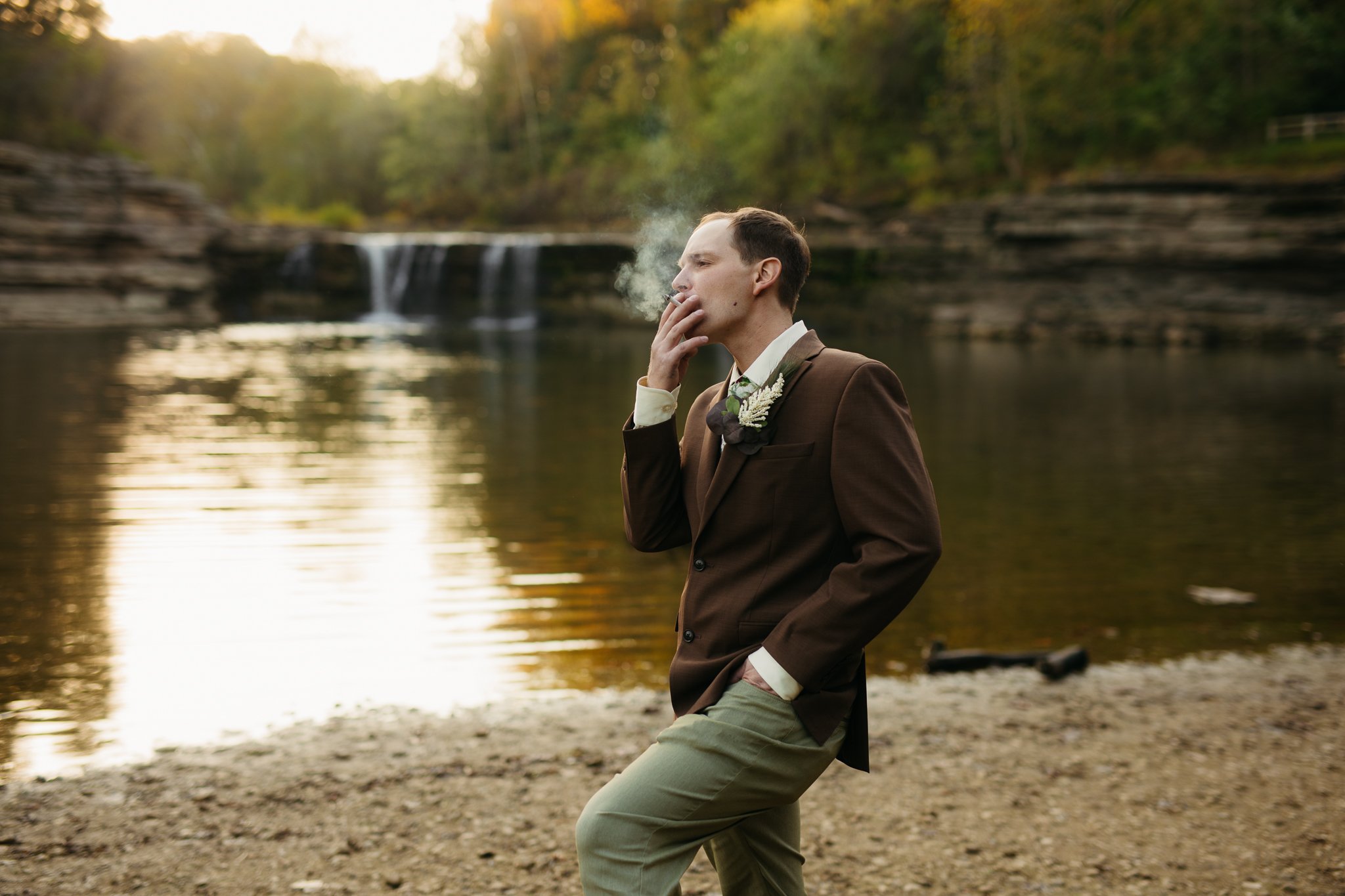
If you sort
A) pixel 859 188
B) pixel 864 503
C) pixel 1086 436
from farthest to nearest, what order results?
pixel 859 188, pixel 1086 436, pixel 864 503

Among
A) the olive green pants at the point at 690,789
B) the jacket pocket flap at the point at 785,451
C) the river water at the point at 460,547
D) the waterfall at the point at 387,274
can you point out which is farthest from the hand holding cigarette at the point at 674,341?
the waterfall at the point at 387,274

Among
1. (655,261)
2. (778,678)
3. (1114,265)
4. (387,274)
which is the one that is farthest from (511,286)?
(778,678)

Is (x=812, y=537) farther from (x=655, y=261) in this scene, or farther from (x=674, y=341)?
(x=655, y=261)

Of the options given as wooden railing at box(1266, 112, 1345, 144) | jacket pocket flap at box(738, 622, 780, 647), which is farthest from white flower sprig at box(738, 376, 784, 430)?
wooden railing at box(1266, 112, 1345, 144)

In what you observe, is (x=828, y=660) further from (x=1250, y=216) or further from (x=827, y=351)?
(x=1250, y=216)

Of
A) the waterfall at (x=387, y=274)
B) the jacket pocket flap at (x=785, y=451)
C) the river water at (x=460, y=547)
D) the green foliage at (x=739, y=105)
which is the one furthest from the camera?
the waterfall at (x=387, y=274)

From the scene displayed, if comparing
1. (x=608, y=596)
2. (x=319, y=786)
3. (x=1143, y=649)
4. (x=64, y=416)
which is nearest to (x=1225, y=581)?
(x=1143, y=649)

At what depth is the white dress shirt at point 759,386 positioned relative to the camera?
1.93m

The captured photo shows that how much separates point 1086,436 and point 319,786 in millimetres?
12894

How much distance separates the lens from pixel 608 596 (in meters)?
7.11

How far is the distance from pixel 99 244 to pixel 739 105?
92.6ft

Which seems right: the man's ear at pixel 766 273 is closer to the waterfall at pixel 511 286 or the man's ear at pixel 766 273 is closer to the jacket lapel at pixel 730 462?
the jacket lapel at pixel 730 462

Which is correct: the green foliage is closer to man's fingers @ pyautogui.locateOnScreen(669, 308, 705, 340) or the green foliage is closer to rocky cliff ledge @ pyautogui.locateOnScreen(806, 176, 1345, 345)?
rocky cliff ledge @ pyautogui.locateOnScreen(806, 176, 1345, 345)

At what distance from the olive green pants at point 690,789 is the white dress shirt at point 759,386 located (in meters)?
0.04
